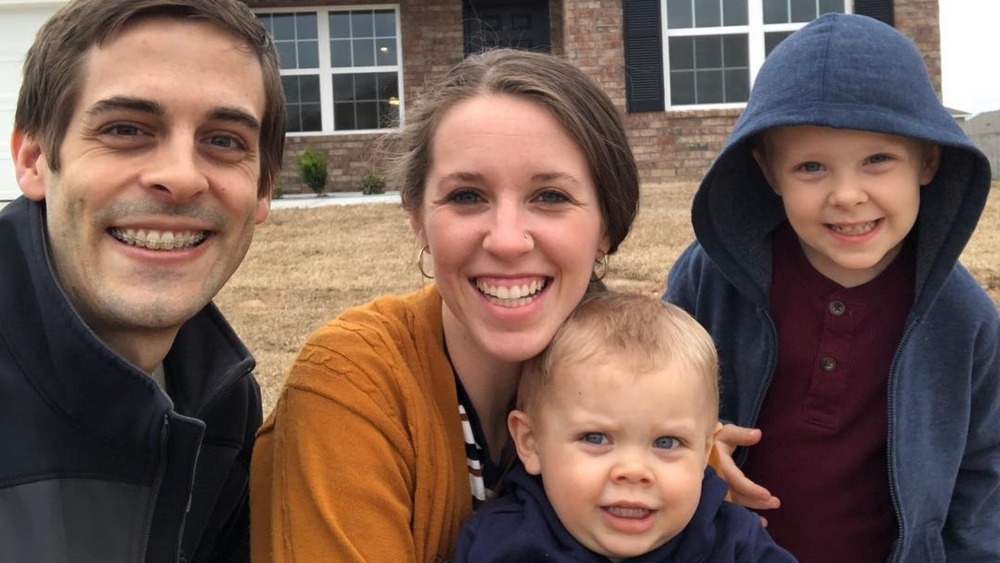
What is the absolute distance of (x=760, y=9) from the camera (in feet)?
39.6

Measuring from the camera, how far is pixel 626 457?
173 cm

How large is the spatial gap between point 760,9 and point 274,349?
31.3 feet

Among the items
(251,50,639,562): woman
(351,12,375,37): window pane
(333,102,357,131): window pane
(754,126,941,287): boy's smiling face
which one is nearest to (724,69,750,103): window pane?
(351,12,375,37): window pane

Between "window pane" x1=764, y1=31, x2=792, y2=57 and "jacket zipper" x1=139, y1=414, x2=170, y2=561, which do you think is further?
"window pane" x1=764, y1=31, x2=792, y2=57

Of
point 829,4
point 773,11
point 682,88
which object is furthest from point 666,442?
point 829,4

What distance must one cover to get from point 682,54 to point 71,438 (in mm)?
11577

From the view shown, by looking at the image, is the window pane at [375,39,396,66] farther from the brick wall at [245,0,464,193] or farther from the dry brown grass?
the dry brown grass

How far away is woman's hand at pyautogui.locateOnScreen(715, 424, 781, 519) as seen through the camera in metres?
2.17

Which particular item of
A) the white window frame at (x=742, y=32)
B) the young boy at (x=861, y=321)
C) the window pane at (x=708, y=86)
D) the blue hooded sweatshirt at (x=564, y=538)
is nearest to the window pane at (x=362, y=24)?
the white window frame at (x=742, y=32)

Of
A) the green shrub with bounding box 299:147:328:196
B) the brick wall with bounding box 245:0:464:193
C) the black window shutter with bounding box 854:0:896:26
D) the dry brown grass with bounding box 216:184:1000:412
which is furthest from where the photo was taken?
the brick wall with bounding box 245:0:464:193

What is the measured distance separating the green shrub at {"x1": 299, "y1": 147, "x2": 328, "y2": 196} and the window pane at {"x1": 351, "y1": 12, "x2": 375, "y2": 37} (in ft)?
6.48

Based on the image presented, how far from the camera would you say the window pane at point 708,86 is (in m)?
12.2

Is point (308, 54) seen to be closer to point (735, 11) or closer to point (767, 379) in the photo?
point (735, 11)

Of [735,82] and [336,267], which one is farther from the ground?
[735,82]
